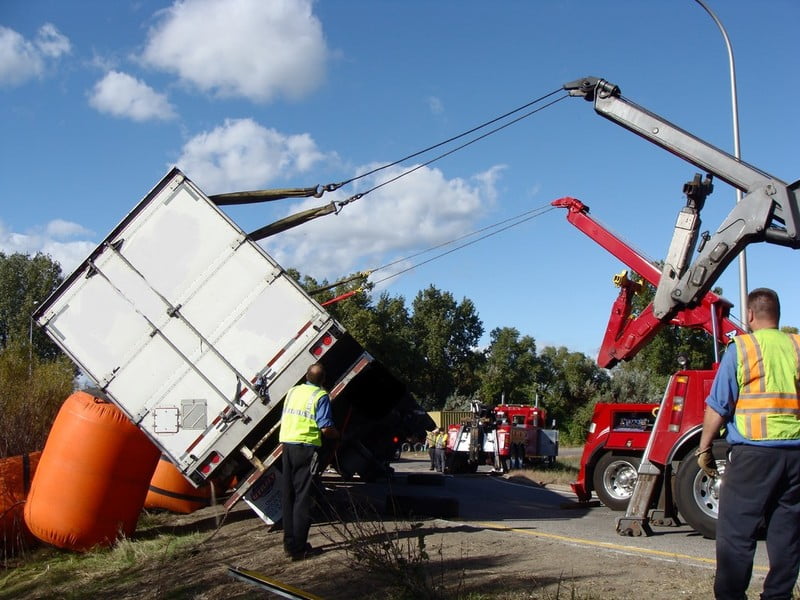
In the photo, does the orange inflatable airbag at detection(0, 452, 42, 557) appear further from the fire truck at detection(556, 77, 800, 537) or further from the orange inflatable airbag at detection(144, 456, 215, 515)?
the fire truck at detection(556, 77, 800, 537)

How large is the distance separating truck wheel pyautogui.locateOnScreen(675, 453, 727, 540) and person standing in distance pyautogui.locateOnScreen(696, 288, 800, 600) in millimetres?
4197

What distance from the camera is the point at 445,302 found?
2719 inches

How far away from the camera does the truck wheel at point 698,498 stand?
8195mm

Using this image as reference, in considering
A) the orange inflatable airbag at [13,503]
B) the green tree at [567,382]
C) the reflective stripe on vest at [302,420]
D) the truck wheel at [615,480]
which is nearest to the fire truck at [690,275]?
the truck wheel at [615,480]

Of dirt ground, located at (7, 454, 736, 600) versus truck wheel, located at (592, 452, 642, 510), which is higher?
truck wheel, located at (592, 452, 642, 510)

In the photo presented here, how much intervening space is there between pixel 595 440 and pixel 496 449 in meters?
9.34

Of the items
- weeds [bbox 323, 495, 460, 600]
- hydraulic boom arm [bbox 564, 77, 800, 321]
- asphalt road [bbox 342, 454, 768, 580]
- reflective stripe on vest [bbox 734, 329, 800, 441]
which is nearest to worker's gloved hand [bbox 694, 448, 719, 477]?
reflective stripe on vest [bbox 734, 329, 800, 441]

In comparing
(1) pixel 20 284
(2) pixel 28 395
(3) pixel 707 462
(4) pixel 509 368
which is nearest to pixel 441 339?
(4) pixel 509 368

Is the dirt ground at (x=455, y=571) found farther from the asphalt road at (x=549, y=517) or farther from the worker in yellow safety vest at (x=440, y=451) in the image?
the worker in yellow safety vest at (x=440, y=451)

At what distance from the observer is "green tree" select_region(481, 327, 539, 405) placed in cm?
6431

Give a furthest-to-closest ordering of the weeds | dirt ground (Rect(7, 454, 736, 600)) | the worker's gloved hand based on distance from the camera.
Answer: dirt ground (Rect(7, 454, 736, 600))
the weeds
the worker's gloved hand

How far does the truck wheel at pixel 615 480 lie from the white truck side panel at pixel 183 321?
15.7 feet

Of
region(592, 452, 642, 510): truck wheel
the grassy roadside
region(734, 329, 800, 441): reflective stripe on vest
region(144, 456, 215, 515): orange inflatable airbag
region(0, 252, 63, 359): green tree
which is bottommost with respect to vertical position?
the grassy roadside

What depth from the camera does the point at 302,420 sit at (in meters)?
7.18
